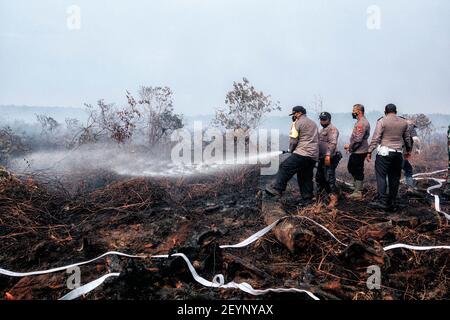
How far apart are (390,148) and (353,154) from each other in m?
0.91

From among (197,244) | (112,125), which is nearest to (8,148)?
(112,125)

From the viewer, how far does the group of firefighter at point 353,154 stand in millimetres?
5520

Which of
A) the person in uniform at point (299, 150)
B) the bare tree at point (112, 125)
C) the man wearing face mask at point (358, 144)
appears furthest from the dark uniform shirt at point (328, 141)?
the bare tree at point (112, 125)

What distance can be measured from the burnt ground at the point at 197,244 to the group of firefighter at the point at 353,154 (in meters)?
0.38

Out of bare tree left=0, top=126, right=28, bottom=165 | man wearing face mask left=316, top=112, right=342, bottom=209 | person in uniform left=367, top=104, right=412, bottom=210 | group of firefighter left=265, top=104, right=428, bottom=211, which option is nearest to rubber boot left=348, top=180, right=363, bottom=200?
group of firefighter left=265, top=104, right=428, bottom=211

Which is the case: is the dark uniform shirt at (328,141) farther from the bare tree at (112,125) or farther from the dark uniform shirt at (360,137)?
the bare tree at (112,125)

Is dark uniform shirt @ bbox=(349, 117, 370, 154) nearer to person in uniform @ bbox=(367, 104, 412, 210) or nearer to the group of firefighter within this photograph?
the group of firefighter

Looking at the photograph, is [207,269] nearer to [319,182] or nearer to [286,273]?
[286,273]

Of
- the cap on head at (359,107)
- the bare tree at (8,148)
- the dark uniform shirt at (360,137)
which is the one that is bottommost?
the bare tree at (8,148)

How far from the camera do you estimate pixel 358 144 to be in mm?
6172

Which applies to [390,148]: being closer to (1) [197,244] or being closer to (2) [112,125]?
(1) [197,244]

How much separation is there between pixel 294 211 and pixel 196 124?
9702 mm

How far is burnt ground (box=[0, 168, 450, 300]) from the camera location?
323cm

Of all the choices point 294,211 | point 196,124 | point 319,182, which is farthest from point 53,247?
point 196,124
